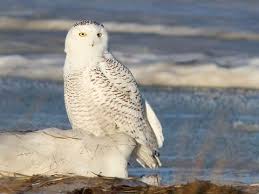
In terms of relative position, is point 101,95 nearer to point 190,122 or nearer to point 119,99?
point 119,99

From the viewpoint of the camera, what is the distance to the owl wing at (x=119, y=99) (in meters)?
7.81

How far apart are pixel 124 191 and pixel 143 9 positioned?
1250cm

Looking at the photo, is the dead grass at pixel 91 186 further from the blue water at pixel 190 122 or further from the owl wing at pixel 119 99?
the owl wing at pixel 119 99

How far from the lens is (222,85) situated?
12.1m

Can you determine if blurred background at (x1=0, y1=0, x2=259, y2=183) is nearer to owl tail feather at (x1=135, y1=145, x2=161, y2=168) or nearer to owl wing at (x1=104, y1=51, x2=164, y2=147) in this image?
owl tail feather at (x1=135, y1=145, x2=161, y2=168)

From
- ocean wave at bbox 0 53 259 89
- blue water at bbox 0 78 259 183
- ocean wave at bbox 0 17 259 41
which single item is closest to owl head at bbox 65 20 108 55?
blue water at bbox 0 78 259 183

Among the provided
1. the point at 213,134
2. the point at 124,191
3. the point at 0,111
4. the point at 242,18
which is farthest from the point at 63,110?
the point at 242,18

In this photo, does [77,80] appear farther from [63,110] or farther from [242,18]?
[242,18]

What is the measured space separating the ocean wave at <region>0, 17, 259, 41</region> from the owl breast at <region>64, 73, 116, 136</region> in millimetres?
8196

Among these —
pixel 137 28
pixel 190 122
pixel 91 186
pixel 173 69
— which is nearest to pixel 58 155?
pixel 91 186

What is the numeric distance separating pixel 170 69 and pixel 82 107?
505 cm

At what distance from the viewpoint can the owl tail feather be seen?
7734mm

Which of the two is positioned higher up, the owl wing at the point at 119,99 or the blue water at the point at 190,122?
the owl wing at the point at 119,99

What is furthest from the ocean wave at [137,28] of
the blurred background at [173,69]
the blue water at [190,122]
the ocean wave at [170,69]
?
the blue water at [190,122]
